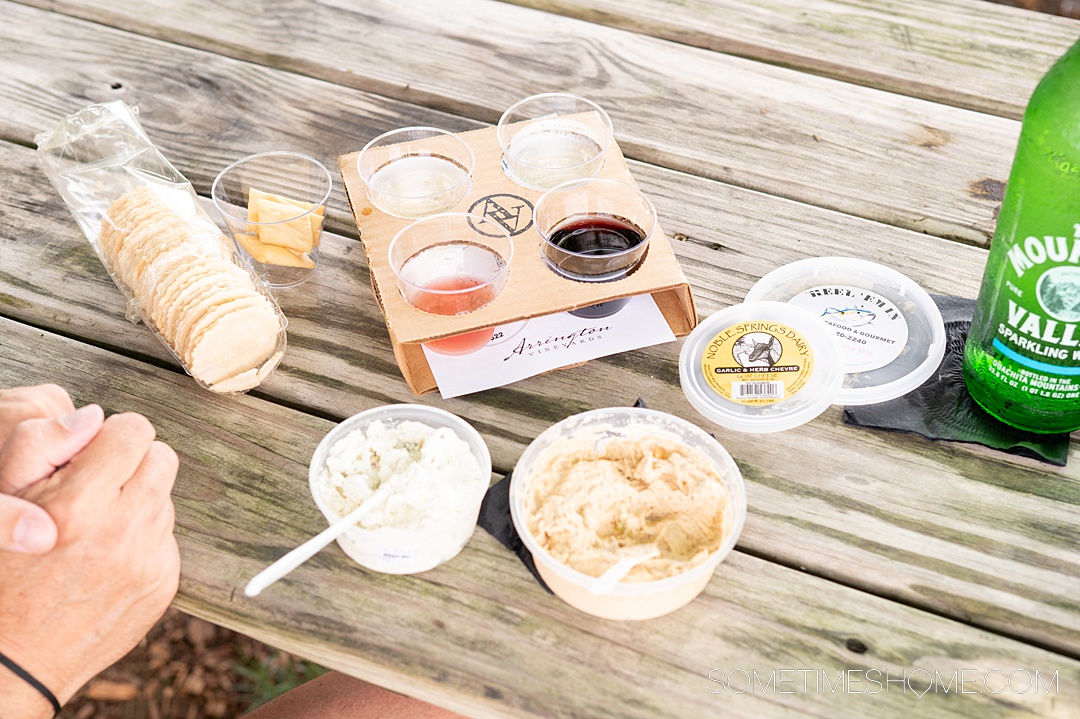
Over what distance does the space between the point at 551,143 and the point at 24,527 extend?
1015mm

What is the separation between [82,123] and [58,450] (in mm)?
701

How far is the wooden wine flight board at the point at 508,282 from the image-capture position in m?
1.35

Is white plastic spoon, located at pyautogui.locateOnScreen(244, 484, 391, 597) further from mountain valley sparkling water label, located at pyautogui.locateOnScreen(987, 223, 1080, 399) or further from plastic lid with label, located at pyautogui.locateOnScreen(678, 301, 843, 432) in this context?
mountain valley sparkling water label, located at pyautogui.locateOnScreen(987, 223, 1080, 399)

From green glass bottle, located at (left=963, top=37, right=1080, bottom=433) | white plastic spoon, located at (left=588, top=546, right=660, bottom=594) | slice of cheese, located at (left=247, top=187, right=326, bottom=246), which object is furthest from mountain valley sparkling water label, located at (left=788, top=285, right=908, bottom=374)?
slice of cheese, located at (left=247, top=187, right=326, bottom=246)

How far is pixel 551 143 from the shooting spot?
1.62 metres

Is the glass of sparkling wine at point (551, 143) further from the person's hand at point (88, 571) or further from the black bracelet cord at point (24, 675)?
the black bracelet cord at point (24, 675)

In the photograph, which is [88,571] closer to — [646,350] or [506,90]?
[646,350]

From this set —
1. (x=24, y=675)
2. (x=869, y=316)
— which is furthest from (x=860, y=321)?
(x=24, y=675)

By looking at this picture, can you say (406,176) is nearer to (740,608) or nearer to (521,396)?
(521,396)

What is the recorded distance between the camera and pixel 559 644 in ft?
3.68

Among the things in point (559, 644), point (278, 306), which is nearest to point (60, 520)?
point (278, 306)

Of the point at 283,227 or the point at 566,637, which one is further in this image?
→ the point at 283,227

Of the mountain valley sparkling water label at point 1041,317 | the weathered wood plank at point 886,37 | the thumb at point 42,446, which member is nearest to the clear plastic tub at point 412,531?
the thumb at point 42,446

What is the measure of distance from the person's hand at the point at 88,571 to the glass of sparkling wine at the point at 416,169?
1.83 feet
